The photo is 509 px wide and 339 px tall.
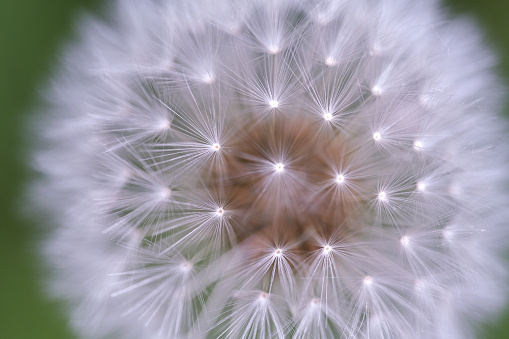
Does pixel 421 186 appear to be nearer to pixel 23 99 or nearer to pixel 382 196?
pixel 382 196

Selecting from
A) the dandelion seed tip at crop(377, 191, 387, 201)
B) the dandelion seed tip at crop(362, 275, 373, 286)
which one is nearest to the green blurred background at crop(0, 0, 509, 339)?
the dandelion seed tip at crop(377, 191, 387, 201)

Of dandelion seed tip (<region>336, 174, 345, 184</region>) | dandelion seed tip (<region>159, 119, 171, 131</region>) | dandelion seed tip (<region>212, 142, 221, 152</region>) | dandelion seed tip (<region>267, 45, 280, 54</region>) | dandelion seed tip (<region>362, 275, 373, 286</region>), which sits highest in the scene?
dandelion seed tip (<region>267, 45, 280, 54</region>)

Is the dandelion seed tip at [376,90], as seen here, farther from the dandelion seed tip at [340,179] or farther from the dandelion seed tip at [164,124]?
the dandelion seed tip at [164,124]

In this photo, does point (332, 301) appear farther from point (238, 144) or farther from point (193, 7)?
point (193, 7)

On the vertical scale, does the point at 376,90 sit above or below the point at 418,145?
above

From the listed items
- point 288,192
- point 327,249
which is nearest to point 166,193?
point 288,192

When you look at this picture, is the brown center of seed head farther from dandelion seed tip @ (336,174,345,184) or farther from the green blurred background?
the green blurred background
